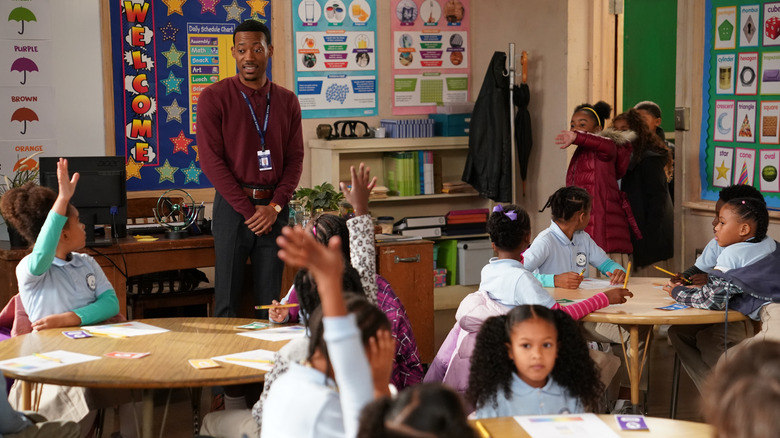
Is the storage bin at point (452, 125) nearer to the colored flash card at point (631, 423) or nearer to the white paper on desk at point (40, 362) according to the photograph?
the white paper on desk at point (40, 362)

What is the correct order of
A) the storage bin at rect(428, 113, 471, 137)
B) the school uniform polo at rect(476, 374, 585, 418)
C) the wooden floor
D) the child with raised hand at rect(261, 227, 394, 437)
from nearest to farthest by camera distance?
the child with raised hand at rect(261, 227, 394, 437), the school uniform polo at rect(476, 374, 585, 418), the wooden floor, the storage bin at rect(428, 113, 471, 137)

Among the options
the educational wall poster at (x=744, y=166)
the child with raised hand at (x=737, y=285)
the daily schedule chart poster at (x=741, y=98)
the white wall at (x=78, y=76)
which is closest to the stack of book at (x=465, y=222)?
the daily schedule chart poster at (x=741, y=98)

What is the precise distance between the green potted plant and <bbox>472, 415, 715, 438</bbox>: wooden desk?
3006 mm

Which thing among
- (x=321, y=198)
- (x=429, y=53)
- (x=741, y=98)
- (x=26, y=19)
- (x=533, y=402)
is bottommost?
(x=533, y=402)

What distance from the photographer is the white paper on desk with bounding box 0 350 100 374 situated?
281 centimetres

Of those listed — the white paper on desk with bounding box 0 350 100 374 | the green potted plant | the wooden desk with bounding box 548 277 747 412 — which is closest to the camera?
the white paper on desk with bounding box 0 350 100 374

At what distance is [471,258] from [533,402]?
4.25 meters

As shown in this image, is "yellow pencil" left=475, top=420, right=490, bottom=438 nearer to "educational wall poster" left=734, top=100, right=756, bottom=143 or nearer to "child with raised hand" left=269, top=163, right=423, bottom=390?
"child with raised hand" left=269, top=163, right=423, bottom=390

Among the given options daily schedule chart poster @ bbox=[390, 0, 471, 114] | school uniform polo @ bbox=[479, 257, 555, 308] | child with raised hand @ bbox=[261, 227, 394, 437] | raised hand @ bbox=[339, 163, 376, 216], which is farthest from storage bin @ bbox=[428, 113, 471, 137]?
child with raised hand @ bbox=[261, 227, 394, 437]

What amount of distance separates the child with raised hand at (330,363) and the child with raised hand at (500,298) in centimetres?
147

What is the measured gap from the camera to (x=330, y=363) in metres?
2.01

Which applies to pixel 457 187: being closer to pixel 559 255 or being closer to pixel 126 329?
pixel 559 255

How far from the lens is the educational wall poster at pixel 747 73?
557 centimetres

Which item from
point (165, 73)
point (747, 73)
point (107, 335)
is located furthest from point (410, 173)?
point (107, 335)
